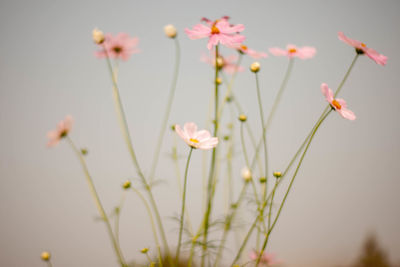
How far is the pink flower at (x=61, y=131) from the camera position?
24.8 inches

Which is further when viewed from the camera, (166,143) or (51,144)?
(166,143)

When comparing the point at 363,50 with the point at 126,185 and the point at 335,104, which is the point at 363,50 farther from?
the point at 126,185

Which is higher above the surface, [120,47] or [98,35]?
[120,47]

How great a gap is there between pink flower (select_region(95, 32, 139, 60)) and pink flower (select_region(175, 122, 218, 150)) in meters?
0.34

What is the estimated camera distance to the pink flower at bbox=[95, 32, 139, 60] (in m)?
0.70

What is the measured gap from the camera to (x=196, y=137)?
20.6 inches

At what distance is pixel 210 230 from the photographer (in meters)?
0.62

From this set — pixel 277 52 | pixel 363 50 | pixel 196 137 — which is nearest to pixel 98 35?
pixel 196 137

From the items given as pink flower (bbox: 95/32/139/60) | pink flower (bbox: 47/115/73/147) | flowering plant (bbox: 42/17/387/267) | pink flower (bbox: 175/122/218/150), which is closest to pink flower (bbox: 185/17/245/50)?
flowering plant (bbox: 42/17/387/267)

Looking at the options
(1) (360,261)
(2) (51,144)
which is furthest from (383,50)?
(2) (51,144)

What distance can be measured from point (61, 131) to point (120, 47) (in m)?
0.29

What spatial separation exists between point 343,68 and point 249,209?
3.35 feet

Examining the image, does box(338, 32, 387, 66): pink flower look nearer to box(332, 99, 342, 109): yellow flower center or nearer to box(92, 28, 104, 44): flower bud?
box(332, 99, 342, 109): yellow flower center

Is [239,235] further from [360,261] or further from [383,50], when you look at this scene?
[383,50]
